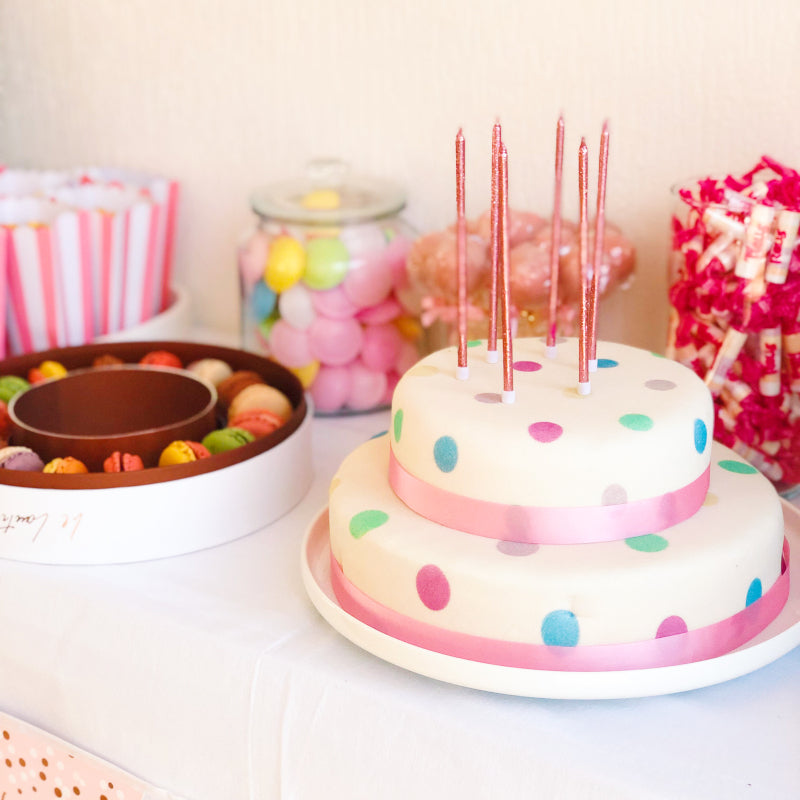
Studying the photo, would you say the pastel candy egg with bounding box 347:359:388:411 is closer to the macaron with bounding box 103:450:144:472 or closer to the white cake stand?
the macaron with bounding box 103:450:144:472

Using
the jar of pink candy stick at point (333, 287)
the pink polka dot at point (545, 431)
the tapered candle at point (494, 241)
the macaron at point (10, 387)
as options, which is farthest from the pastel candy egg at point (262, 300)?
the pink polka dot at point (545, 431)

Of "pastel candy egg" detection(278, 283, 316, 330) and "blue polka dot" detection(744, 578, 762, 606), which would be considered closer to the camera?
"blue polka dot" detection(744, 578, 762, 606)

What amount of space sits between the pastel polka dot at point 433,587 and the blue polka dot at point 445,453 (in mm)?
56

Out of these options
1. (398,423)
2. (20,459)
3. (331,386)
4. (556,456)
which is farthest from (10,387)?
(556,456)

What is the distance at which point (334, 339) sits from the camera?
2.98 feet

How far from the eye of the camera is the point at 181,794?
2.05 feet

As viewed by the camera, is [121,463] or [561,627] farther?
[121,463]

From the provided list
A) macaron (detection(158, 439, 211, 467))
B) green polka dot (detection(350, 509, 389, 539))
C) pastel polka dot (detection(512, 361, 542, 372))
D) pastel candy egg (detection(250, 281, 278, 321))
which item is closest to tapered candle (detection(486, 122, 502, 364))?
pastel polka dot (detection(512, 361, 542, 372))

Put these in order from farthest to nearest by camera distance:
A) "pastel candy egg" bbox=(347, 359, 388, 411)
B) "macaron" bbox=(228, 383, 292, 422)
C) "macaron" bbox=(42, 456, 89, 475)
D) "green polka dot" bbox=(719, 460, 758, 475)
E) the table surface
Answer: "pastel candy egg" bbox=(347, 359, 388, 411) < "macaron" bbox=(228, 383, 292, 422) < "macaron" bbox=(42, 456, 89, 475) < "green polka dot" bbox=(719, 460, 758, 475) < the table surface

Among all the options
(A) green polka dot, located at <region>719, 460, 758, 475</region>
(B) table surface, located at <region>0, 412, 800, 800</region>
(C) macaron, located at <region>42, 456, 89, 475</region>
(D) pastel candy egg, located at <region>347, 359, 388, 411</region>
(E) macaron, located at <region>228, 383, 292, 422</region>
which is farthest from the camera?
(D) pastel candy egg, located at <region>347, 359, 388, 411</region>

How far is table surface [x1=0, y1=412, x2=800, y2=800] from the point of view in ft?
1.65

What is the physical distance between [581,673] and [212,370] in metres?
0.51

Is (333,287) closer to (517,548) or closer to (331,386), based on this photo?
(331,386)

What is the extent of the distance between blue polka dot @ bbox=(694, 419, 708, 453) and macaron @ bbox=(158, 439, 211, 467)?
0.35m
